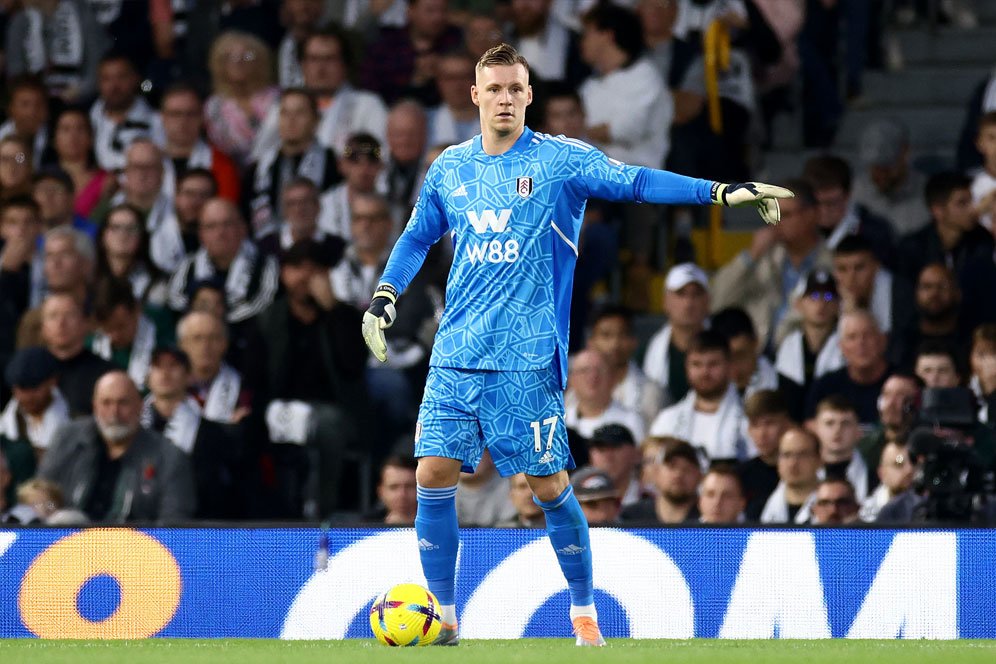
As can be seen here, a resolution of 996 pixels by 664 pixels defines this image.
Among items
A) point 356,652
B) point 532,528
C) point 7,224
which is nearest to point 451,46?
point 7,224

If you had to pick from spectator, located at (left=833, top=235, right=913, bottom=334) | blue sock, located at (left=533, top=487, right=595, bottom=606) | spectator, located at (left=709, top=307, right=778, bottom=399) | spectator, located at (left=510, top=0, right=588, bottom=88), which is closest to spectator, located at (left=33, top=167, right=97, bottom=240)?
spectator, located at (left=510, top=0, right=588, bottom=88)

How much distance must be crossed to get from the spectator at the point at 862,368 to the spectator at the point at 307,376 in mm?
2975

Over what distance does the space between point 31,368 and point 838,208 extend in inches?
215

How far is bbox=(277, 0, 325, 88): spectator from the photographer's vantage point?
1459cm

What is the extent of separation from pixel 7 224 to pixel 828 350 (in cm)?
594

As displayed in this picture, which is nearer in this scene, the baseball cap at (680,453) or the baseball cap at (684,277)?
the baseball cap at (680,453)

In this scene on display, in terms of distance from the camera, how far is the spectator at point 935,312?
11.7m

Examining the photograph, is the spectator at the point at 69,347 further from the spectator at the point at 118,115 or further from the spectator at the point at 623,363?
the spectator at the point at 623,363

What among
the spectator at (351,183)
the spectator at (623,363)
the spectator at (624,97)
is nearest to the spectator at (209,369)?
the spectator at (351,183)

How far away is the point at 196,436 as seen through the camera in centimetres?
1171

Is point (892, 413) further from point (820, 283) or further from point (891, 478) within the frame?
point (820, 283)

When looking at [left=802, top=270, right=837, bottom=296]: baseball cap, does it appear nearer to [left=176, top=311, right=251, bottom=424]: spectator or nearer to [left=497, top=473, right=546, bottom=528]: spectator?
[left=497, top=473, right=546, bottom=528]: spectator

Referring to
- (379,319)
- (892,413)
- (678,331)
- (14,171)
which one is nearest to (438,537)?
(379,319)

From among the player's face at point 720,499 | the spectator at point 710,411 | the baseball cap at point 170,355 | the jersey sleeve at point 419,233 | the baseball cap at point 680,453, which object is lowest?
the player's face at point 720,499
